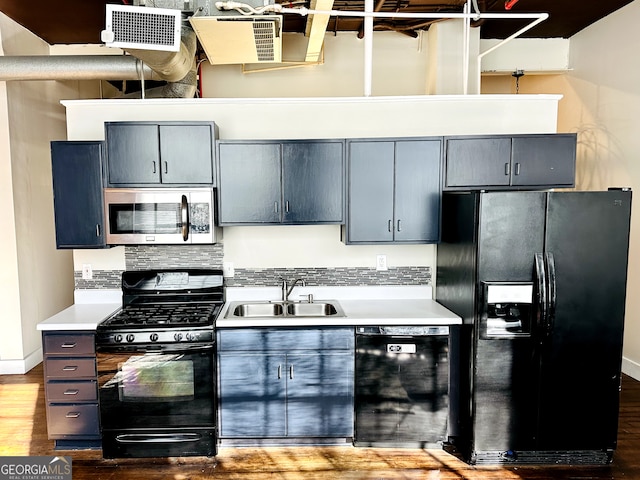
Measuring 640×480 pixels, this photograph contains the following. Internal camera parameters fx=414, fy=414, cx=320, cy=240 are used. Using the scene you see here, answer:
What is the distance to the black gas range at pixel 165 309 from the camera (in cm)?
270

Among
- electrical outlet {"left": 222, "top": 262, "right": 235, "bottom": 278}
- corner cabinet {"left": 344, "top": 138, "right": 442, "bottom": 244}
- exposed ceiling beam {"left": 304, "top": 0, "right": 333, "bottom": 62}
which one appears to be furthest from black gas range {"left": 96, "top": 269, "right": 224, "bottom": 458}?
exposed ceiling beam {"left": 304, "top": 0, "right": 333, "bottom": 62}

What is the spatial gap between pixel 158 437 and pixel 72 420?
0.61 m

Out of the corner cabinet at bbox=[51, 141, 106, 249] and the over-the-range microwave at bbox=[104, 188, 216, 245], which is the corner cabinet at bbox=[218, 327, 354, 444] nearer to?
the over-the-range microwave at bbox=[104, 188, 216, 245]

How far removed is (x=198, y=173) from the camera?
119 inches

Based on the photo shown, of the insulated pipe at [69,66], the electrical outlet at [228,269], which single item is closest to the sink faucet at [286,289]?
the electrical outlet at [228,269]

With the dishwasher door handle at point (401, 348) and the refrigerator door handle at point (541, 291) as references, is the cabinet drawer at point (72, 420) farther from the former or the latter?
the refrigerator door handle at point (541, 291)

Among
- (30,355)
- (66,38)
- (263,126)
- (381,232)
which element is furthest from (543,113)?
(30,355)

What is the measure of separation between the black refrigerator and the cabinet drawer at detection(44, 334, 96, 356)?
2.52 m

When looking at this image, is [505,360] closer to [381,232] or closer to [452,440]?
[452,440]

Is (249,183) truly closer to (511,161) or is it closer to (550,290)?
(511,161)

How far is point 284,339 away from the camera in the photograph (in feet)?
9.27

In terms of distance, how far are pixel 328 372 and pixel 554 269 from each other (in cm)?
161

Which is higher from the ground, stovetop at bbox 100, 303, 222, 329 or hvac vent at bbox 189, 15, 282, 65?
hvac vent at bbox 189, 15, 282, 65

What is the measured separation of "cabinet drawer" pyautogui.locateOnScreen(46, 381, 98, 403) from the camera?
2.78 m
